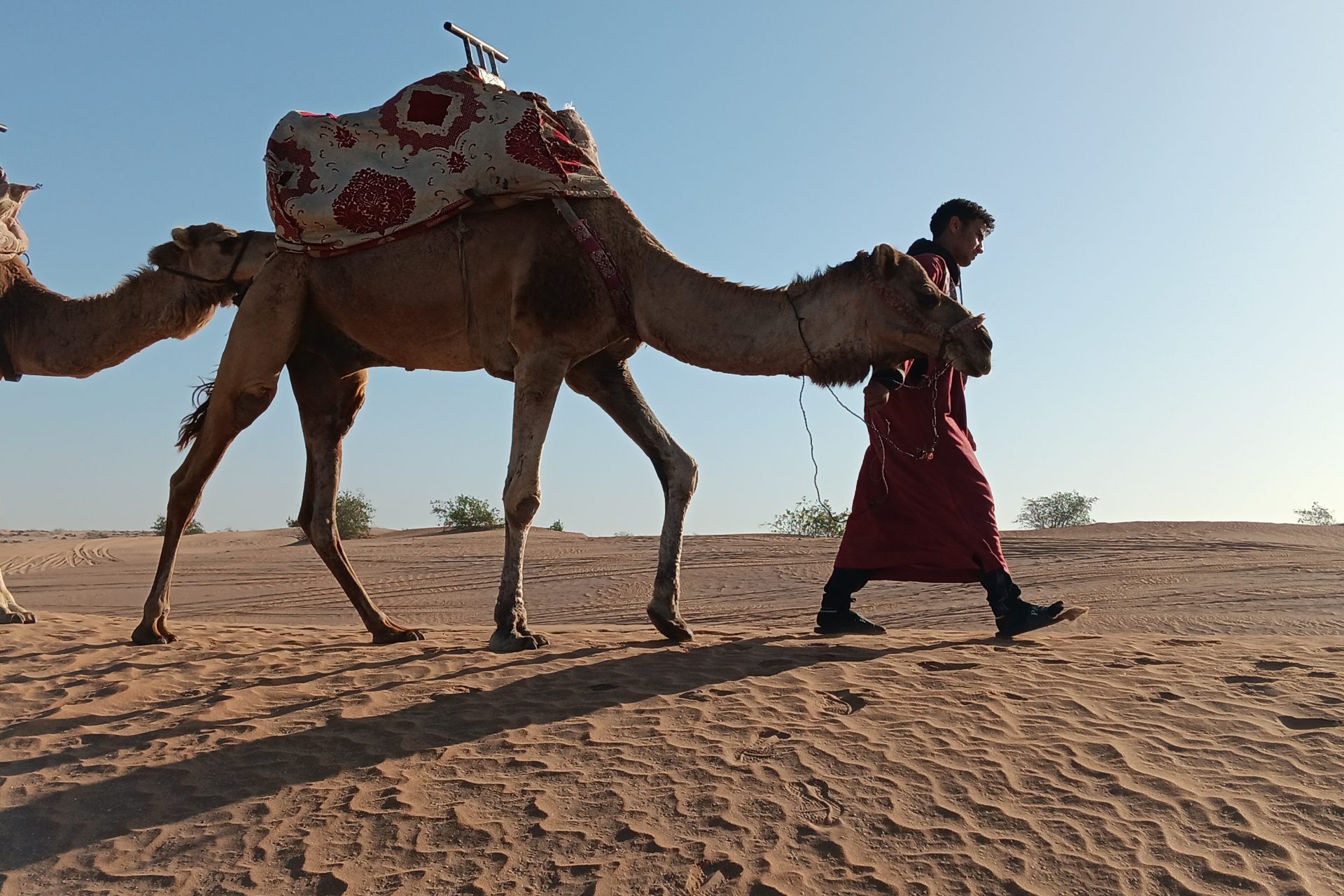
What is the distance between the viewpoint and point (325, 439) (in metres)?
6.50

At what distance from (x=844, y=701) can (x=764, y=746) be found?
2.05 feet

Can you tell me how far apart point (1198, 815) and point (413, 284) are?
14.4 feet

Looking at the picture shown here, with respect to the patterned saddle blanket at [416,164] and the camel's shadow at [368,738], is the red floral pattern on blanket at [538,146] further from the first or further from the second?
the camel's shadow at [368,738]

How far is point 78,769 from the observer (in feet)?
12.9

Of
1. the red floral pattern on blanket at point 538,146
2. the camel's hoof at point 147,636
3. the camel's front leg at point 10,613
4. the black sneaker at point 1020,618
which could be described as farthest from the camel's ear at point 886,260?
the camel's front leg at point 10,613

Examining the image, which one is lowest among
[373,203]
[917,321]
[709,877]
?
[709,877]

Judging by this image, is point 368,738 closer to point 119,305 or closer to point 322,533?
point 322,533

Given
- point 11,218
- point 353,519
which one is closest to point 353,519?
point 353,519

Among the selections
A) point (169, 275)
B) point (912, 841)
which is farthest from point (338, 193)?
point (912, 841)

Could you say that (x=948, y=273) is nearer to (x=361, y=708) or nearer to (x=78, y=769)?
(x=361, y=708)

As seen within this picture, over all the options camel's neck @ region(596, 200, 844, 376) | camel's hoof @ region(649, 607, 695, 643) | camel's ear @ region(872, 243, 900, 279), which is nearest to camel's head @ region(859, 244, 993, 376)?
camel's ear @ region(872, 243, 900, 279)

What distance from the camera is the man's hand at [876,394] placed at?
4.98 meters

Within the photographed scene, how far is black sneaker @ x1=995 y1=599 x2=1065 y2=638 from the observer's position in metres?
5.66

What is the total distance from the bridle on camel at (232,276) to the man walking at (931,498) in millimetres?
4002
